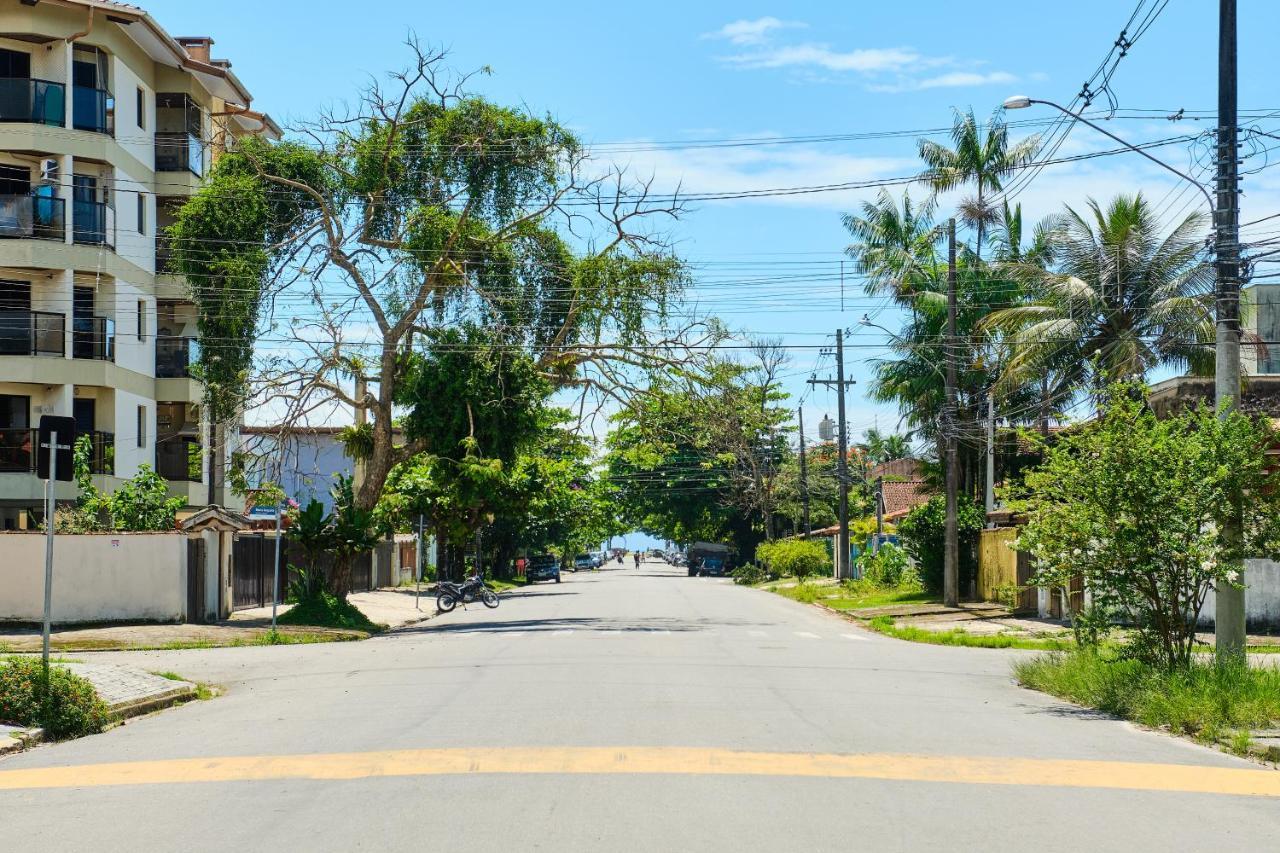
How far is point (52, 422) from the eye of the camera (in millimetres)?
14625

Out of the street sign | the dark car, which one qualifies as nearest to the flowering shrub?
the street sign

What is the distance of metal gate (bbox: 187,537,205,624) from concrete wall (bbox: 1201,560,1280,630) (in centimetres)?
2116

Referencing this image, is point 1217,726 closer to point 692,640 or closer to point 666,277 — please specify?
point 692,640

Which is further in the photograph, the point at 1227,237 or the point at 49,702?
the point at 1227,237

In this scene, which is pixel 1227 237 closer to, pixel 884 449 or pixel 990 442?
pixel 990 442

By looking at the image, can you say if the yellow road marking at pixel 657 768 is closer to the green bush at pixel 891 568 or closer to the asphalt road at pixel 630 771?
the asphalt road at pixel 630 771

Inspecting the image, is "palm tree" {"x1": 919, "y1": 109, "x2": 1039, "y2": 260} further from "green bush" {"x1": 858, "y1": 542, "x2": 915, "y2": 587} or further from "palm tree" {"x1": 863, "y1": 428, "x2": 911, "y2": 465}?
"palm tree" {"x1": 863, "y1": 428, "x2": 911, "y2": 465}

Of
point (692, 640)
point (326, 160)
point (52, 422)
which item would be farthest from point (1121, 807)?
point (326, 160)

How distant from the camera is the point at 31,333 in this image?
35.3 m

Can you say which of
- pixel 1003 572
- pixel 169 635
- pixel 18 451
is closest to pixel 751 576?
pixel 1003 572

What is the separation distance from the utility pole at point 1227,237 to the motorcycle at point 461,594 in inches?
1086

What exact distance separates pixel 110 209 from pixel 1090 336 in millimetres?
26992

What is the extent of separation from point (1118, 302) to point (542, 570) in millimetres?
47048

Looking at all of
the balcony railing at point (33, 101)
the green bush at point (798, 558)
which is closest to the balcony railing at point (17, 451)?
the balcony railing at point (33, 101)
